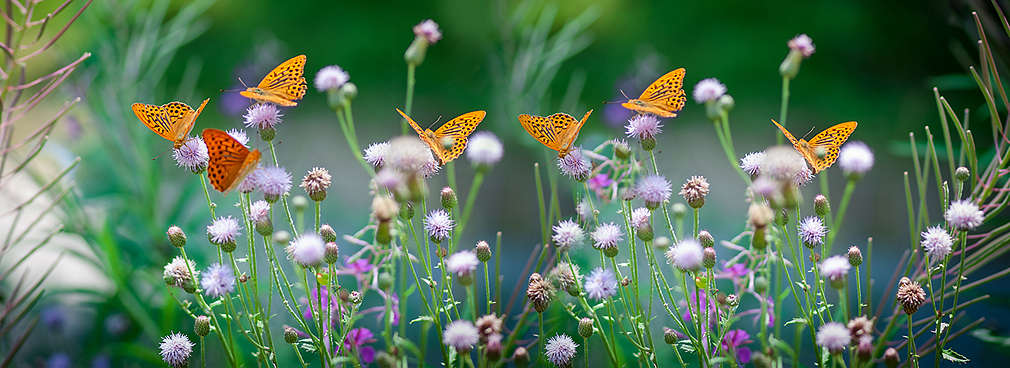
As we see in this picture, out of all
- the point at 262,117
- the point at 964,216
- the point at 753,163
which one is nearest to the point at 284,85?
the point at 262,117

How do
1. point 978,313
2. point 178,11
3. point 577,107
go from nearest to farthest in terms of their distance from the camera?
1. point 978,313
2. point 577,107
3. point 178,11

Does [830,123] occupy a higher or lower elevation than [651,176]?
higher

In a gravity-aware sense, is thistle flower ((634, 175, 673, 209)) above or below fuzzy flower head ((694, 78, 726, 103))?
below

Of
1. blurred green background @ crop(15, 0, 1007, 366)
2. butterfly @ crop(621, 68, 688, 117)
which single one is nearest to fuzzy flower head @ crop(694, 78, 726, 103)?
butterfly @ crop(621, 68, 688, 117)

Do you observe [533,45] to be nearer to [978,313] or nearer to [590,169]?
[590,169]

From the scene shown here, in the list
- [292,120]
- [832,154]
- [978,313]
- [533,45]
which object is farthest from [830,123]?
[292,120]

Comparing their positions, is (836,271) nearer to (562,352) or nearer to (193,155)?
(562,352)

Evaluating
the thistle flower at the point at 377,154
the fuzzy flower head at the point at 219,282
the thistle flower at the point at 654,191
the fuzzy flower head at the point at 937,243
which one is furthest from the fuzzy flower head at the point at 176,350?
the fuzzy flower head at the point at 937,243

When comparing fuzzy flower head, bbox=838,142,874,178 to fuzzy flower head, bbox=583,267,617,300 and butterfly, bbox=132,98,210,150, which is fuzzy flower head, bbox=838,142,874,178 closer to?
fuzzy flower head, bbox=583,267,617,300
